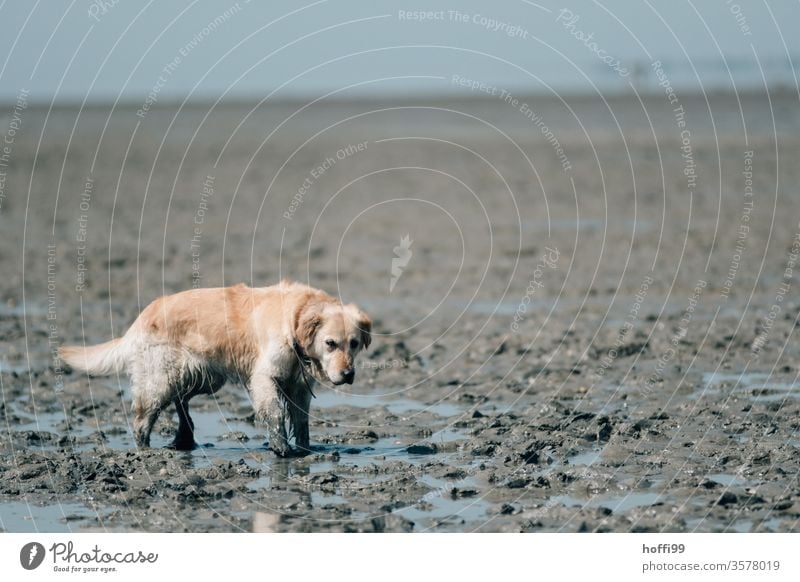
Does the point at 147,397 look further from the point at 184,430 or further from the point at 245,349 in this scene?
the point at 245,349

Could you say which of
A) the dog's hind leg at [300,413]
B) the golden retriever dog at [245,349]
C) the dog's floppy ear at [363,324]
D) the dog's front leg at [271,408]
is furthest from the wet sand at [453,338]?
the dog's floppy ear at [363,324]

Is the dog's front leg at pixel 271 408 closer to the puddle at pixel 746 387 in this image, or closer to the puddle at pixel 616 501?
the puddle at pixel 616 501

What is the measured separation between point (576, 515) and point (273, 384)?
368cm

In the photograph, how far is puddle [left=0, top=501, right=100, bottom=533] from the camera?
10.8 meters

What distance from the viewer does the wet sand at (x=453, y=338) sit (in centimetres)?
1136

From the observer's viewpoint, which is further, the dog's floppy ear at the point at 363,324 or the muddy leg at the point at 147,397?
the muddy leg at the point at 147,397

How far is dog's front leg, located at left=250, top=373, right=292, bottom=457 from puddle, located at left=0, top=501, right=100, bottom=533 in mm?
2205

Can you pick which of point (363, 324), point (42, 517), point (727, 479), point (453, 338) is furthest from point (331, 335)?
point (453, 338)

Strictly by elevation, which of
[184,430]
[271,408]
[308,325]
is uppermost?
[308,325]

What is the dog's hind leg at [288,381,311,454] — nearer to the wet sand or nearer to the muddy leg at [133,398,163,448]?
the wet sand

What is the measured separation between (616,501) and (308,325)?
3.52m

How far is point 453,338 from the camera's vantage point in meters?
19.5

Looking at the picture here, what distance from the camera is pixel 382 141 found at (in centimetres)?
5634

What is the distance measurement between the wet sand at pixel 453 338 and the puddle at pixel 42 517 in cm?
3
